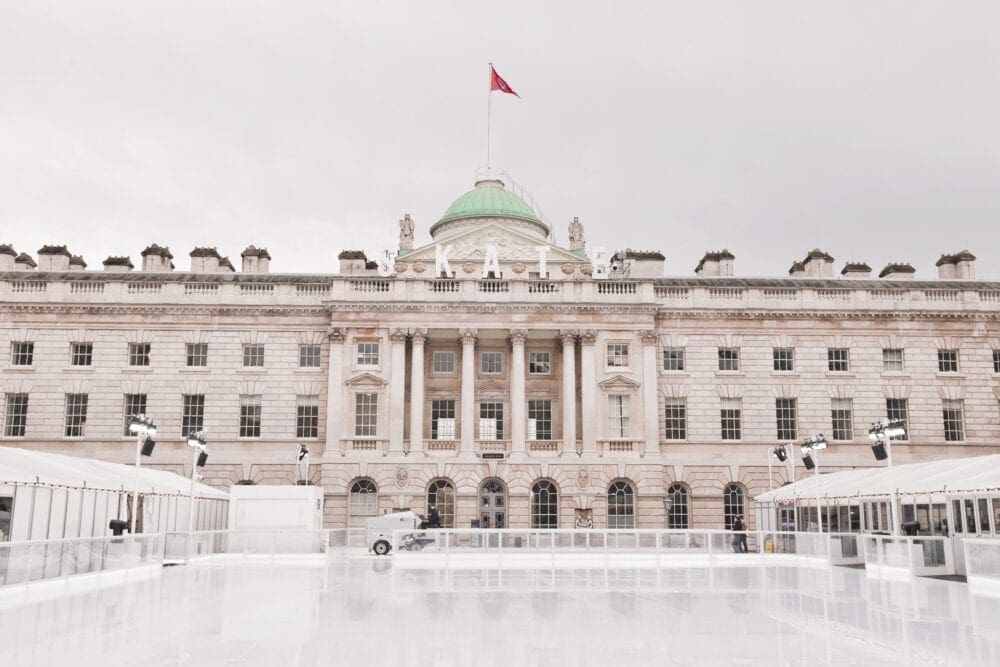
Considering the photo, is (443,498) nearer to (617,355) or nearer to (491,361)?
(491,361)

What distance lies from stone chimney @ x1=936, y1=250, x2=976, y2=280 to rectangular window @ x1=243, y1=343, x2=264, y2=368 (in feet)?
130

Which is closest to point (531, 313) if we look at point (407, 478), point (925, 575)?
point (407, 478)

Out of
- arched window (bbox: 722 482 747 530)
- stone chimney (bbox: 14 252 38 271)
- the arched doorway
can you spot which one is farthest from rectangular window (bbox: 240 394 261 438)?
arched window (bbox: 722 482 747 530)

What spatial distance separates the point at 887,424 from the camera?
3186 centimetres

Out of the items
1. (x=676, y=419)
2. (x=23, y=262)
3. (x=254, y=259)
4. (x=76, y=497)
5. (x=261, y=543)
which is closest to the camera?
(x=76, y=497)

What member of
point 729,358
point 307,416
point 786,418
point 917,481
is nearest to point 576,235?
point 729,358

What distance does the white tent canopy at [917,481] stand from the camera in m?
27.9

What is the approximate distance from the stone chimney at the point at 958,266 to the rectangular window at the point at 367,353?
33973mm

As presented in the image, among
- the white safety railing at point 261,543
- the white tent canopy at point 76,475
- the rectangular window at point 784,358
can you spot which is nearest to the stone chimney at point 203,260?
the white tent canopy at point 76,475

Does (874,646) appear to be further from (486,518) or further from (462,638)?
(486,518)

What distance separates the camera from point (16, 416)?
160 feet

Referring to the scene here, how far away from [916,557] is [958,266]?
35110 millimetres

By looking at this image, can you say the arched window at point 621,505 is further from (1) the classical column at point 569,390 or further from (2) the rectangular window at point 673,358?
(2) the rectangular window at point 673,358

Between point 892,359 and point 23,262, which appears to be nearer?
point 892,359
